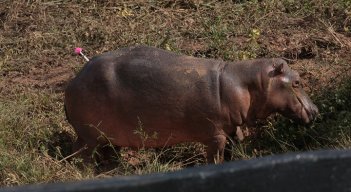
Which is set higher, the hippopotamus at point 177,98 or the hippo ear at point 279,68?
the hippo ear at point 279,68

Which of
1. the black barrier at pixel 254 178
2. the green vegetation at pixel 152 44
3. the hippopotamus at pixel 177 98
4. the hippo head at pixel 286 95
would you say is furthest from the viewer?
the green vegetation at pixel 152 44

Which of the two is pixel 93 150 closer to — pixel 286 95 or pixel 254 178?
pixel 286 95

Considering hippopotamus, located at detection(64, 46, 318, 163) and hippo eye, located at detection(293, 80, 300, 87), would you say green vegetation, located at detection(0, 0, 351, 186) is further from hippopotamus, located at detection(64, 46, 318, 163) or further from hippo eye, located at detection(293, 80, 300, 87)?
hippo eye, located at detection(293, 80, 300, 87)

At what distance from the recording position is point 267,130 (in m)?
5.65

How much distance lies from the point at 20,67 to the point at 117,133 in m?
2.39

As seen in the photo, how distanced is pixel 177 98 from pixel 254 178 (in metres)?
3.07

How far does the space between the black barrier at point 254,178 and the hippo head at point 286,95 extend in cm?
310

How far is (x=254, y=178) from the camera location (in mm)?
2035

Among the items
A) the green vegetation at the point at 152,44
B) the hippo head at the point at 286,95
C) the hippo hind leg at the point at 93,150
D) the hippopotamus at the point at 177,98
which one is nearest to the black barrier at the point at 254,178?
the green vegetation at the point at 152,44

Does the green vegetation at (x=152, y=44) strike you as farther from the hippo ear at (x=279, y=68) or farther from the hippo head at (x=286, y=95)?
the hippo ear at (x=279, y=68)

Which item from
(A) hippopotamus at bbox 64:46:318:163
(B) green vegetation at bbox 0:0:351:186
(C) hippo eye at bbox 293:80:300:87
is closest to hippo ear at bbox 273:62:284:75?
(A) hippopotamus at bbox 64:46:318:163

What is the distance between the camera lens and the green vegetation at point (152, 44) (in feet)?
17.5

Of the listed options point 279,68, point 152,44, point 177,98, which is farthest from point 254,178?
point 152,44

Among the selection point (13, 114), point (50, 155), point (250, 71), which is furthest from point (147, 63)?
point (13, 114)
